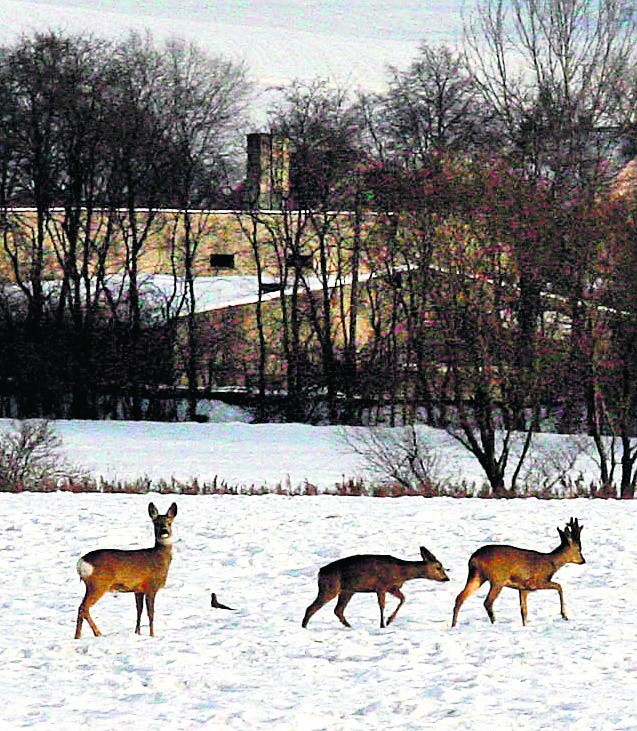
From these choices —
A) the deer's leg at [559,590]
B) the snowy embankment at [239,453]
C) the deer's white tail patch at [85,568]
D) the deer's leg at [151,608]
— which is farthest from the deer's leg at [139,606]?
the snowy embankment at [239,453]

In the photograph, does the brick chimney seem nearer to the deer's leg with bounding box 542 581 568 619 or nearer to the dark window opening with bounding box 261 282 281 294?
the dark window opening with bounding box 261 282 281 294

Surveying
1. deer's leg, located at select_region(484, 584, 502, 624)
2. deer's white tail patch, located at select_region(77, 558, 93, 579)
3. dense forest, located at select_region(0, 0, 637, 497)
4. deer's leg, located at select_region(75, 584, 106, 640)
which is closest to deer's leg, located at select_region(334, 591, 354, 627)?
deer's leg, located at select_region(484, 584, 502, 624)

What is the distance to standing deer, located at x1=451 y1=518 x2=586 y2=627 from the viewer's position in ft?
29.7

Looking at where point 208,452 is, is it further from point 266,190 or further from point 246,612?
point 246,612

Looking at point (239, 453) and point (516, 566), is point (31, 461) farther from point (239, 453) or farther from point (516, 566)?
point (516, 566)

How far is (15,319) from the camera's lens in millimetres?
48906

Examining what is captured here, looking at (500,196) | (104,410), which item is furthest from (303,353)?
(500,196)

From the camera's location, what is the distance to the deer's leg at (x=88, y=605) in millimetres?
8812

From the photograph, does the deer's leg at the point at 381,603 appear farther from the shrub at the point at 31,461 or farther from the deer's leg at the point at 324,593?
the shrub at the point at 31,461

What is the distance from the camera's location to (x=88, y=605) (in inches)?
349

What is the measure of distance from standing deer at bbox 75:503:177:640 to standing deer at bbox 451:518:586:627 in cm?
175

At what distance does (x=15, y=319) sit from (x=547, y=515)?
36.4m

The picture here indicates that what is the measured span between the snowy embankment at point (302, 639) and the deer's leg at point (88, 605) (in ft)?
0.26

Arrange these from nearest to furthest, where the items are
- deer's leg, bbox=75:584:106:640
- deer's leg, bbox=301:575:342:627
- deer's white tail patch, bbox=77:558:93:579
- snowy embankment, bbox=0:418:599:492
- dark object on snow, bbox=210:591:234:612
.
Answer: deer's white tail patch, bbox=77:558:93:579 < deer's leg, bbox=75:584:106:640 < deer's leg, bbox=301:575:342:627 < dark object on snow, bbox=210:591:234:612 < snowy embankment, bbox=0:418:599:492
